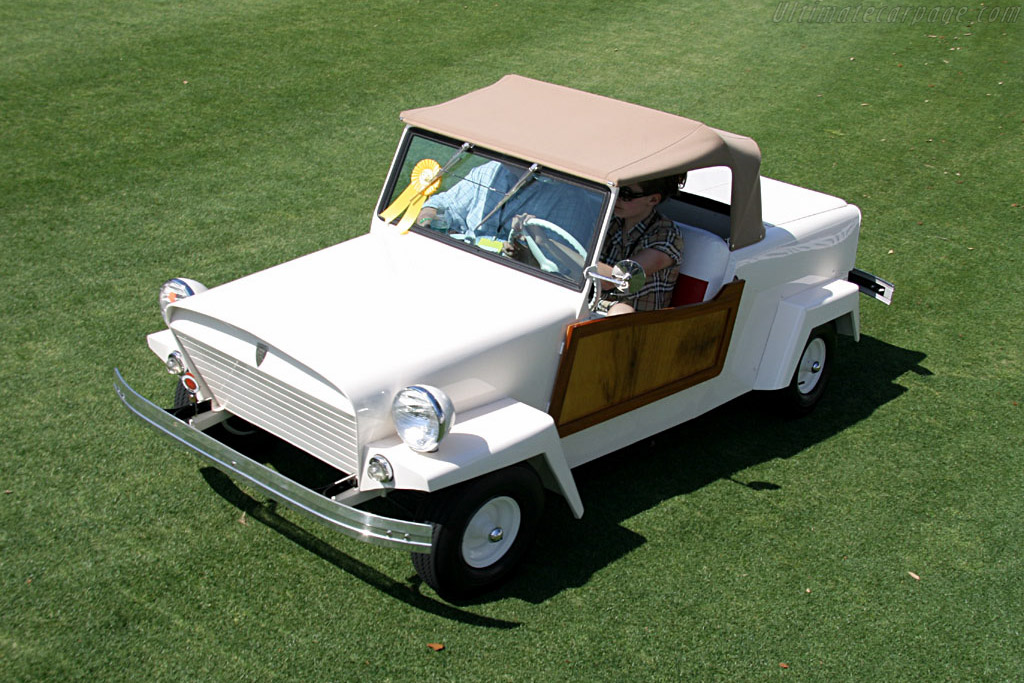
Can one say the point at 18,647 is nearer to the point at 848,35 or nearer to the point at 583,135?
the point at 583,135

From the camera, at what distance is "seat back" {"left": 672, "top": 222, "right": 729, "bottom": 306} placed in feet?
19.0

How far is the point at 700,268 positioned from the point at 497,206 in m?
1.26

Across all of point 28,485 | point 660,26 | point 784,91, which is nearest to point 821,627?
point 28,485

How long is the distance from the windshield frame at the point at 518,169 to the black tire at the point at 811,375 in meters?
1.97

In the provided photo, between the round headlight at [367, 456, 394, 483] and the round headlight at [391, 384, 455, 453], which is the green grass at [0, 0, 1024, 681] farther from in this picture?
the round headlight at [391, 384, 455, 453]

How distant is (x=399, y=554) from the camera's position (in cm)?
505

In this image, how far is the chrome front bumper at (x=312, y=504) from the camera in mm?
4234

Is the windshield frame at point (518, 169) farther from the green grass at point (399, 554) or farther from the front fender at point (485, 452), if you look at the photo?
the green grass at point (399, 554)

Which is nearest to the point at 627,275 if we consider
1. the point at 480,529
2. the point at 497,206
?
the point at 497,206

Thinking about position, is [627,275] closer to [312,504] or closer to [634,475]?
[634,475]

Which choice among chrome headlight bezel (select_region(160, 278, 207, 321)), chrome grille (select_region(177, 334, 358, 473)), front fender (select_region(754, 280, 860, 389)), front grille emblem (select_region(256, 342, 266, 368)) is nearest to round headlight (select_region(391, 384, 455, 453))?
chrome grille (select_region(177, 334, 358, 473))

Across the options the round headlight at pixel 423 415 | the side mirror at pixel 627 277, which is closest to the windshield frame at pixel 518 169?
the side mirror at pixel 627 277

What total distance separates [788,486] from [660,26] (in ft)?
32.9

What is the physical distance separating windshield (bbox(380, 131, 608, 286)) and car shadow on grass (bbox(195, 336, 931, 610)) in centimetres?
128
